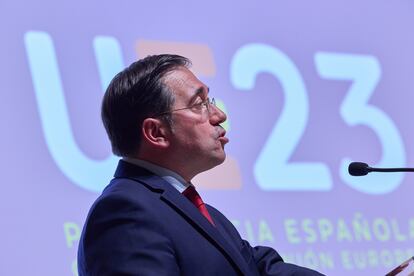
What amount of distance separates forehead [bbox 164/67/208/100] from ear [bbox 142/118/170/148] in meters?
0.08

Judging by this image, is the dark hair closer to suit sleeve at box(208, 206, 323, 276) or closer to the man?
the man

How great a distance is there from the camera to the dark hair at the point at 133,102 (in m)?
2.00

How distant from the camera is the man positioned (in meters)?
1.79

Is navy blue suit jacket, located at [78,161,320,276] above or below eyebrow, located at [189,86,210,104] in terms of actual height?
below

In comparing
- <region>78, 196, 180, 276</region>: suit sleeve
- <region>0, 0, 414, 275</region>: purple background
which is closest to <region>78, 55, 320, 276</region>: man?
<region>78, 196, 180, 276</region>: suit sleeve

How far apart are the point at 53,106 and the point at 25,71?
5.9 inches

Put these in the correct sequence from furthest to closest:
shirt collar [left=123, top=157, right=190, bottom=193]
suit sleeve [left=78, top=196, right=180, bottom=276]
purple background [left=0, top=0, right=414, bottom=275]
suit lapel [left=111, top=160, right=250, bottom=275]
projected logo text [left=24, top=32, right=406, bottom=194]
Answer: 1. projected logo text [left=24, top=32, right=406, bottom=194]
2. purple background [left=0, top=0, right=414, bottom=275]
3. shirt collar [left=123, top=157, right=190, bottom=193]
4. suit lapel [left=111, top=160, right=250, bottom=275]
5. suit sleeve [left=78, top=196, right=180, bottom=276]

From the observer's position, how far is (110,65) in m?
3.13

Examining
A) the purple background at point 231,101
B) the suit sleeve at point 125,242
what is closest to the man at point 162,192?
the suit sleeve at point 125,242

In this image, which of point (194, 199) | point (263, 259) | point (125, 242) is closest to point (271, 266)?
point (263, 259)

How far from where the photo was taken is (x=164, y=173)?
6.56 ft

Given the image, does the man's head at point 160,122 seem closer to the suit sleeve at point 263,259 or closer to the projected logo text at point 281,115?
the suit sleeve at point 263,259

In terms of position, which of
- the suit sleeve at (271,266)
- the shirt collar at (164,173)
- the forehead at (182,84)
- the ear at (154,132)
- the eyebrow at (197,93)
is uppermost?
the forehead at (182,84)

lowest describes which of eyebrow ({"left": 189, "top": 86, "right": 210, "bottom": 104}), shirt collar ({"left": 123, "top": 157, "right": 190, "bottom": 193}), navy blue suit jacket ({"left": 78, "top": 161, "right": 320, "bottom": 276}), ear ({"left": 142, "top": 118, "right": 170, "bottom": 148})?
navy blue suit jacket ({"left": 78, "top": 161, "right": 320, "bottom": 276})
